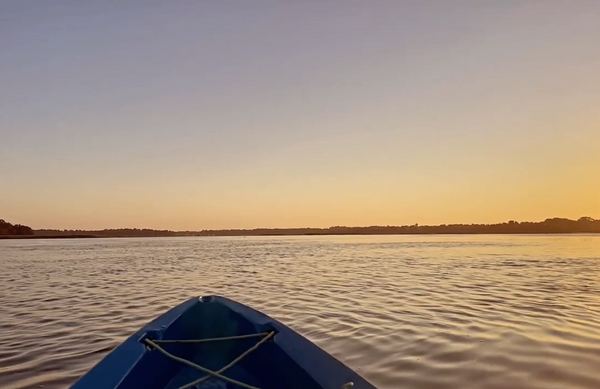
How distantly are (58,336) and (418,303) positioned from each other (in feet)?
23.6

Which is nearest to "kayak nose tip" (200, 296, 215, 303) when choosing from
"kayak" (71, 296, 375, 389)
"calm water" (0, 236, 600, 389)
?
"kayak" (71, 296, 375, 389)

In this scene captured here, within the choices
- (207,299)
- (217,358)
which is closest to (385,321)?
(207,299)

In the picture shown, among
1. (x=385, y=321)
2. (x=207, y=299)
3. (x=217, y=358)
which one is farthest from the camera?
(x=385, y=321)

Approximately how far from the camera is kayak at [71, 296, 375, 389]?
3119 millimetres

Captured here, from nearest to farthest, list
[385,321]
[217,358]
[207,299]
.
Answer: [217,358] < [207,299] < [385,321]

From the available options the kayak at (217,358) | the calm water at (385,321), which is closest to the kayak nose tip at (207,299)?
the kayak at (217,358)

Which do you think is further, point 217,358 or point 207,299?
point 207,299

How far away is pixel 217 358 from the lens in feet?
13.6

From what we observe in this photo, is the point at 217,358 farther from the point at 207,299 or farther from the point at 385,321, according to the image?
the point at 385,321

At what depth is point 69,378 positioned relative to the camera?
5.01 m

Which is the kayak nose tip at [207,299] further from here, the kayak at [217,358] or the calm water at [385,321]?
the calm water at [385,321]

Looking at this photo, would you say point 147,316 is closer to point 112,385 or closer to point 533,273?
point 112,385

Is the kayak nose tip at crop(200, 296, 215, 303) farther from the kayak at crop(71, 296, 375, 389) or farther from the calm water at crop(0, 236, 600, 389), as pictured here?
the calm water at crop(0, 236, 600, 389)

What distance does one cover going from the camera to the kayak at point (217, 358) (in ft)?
10.2
